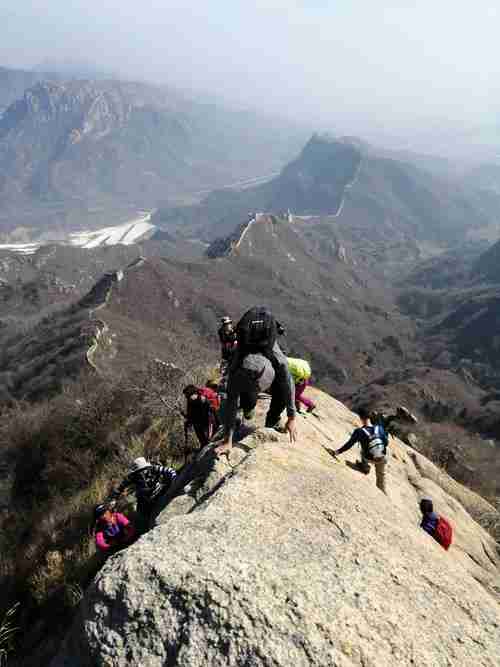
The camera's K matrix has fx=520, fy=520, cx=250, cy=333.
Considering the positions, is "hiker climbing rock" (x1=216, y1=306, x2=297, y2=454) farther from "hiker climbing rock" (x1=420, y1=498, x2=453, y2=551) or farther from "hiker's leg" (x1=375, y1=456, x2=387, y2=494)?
"hiker climbing rock" (x1=420, y1=498, x2=453, y2=551)

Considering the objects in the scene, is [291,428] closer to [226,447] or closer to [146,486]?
[226,447]

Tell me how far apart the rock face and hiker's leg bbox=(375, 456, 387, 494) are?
308 centimetres

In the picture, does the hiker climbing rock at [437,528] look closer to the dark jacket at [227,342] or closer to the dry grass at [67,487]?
the dry grass at [67,487]

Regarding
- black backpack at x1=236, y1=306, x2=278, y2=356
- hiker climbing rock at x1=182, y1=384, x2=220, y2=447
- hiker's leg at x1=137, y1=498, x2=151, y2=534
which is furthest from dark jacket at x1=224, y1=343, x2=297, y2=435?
hiker climbing rock at x1=182, y1=384, x2=220, y2=447

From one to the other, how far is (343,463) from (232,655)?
6612mm

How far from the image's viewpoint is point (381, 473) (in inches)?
447

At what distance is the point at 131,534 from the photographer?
29.9 feet

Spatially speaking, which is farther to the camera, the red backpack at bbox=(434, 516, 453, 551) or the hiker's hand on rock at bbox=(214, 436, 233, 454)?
the red backpack at bbox=(434, 516, 453, 551)

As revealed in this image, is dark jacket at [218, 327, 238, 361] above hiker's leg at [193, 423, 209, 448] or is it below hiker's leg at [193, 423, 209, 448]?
above

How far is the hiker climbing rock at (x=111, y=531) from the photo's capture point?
8941 mm

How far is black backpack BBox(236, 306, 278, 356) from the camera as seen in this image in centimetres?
835

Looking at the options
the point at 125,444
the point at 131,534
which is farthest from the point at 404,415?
the point at 131,534

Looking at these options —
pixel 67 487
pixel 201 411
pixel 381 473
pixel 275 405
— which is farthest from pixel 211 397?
pixel 67 487

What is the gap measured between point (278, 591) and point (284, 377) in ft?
13.4
